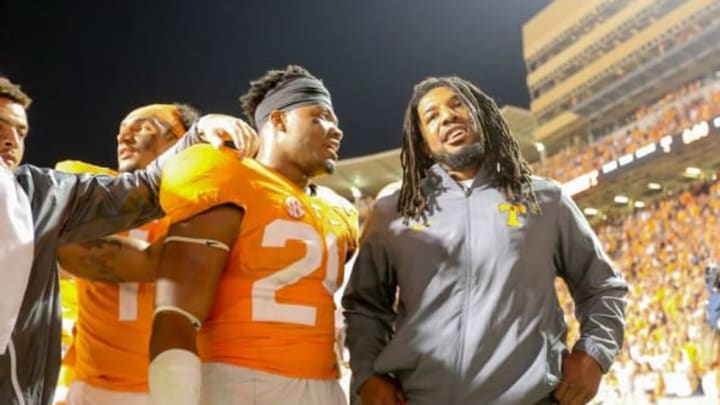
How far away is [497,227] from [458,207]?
0.48 ft

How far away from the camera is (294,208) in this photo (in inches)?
95.2

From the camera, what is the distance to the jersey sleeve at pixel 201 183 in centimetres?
227

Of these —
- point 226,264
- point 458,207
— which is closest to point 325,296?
point 226,264

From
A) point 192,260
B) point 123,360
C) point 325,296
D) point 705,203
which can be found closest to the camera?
point 192,260

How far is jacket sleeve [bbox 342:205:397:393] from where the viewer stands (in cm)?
253

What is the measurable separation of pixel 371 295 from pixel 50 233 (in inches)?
39.4

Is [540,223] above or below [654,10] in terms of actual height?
below

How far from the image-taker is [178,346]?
2053mm

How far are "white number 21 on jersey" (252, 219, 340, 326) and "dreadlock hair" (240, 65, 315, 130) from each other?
0.62 m

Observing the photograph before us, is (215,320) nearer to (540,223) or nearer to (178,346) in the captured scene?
(178,346)

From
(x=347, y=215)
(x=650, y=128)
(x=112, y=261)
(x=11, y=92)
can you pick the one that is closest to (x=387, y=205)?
(x=347, y=215)

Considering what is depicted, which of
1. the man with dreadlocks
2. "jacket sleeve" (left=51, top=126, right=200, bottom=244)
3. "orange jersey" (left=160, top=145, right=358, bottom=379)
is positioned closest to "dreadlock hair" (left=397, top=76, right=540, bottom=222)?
the man with dreadlocks

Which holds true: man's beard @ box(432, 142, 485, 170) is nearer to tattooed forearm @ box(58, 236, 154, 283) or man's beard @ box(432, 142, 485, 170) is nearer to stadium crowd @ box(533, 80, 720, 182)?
tattooed forearm @ box(58, 236, 154, 283)

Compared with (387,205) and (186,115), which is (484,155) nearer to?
(387,205)
